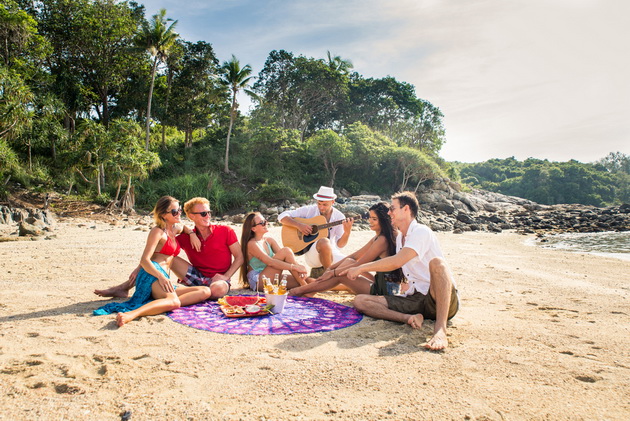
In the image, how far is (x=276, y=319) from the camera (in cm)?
386

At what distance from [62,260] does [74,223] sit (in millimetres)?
6756

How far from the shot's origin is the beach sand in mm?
2176

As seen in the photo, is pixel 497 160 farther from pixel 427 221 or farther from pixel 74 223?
pixel 74 223

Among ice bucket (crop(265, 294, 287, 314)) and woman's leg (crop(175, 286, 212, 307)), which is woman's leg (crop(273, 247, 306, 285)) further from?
woman's leg (crop(175, 286, 212, 307))

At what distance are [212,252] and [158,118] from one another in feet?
80.2

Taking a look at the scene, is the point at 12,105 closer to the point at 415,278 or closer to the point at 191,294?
the point at 191,294

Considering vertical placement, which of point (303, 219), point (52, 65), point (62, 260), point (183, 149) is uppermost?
point (52, 65)

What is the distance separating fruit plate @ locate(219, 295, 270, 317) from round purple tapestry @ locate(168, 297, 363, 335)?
4cm

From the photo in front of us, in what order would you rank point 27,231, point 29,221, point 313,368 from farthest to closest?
point 29,221 → point 27,231 → point 313,368

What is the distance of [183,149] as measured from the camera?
1118 inches

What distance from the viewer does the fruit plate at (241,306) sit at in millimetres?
3916

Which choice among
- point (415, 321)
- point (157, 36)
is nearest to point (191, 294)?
point (415, 321)

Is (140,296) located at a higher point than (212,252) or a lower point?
lower

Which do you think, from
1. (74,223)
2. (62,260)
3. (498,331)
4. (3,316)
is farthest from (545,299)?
(74,223)
